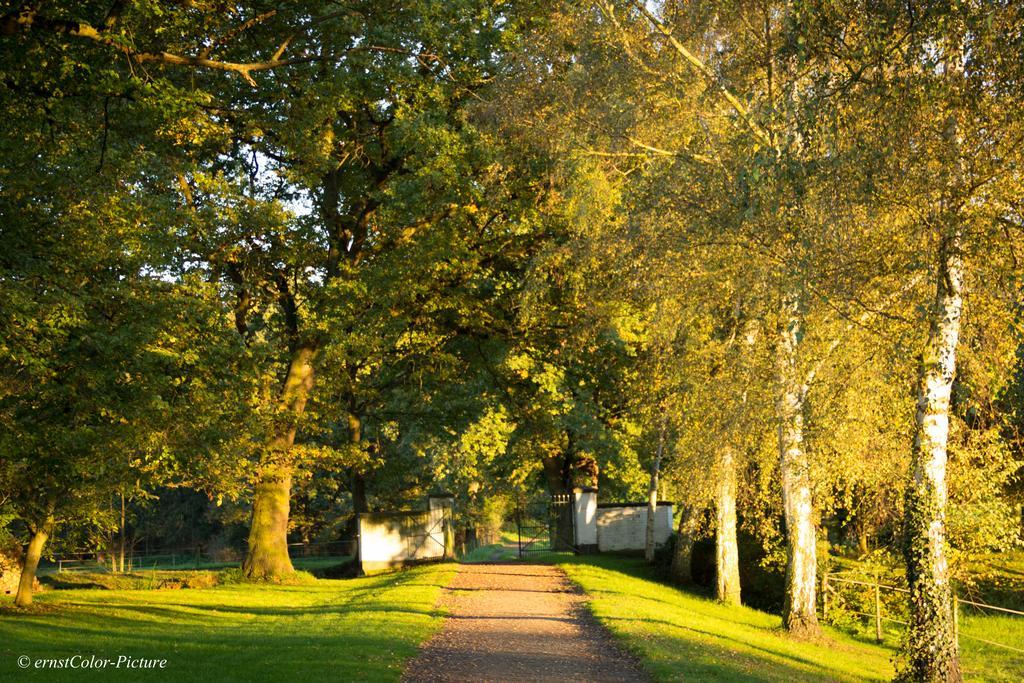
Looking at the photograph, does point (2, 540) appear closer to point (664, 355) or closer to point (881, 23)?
point (664, 355)

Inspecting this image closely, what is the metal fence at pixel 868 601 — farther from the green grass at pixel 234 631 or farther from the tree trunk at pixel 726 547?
the green grass at pixel 234 631

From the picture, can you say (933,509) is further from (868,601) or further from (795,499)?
(868,601)

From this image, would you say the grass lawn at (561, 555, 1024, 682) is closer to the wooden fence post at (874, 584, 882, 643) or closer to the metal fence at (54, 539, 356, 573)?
the wooden fence post at (874, 584, 882, 643)

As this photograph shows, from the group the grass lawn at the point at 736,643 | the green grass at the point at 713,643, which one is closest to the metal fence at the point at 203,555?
the grass lawn at the point at 736,643

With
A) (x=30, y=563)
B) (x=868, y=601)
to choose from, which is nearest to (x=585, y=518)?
(x=868, y=601)

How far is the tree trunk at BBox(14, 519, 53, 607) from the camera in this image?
1953cm

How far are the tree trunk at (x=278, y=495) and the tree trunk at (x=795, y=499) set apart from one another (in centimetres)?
1328

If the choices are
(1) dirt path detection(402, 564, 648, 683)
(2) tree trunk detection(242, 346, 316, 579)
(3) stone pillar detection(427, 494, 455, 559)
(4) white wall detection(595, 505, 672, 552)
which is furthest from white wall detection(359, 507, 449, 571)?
(1) dirt path detection(402, 564, 648, 683)

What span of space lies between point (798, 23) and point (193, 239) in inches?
600

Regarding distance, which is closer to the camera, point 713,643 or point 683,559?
point 713,643

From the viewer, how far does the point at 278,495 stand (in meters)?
27.9

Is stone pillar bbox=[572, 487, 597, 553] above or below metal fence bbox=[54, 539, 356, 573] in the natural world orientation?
above

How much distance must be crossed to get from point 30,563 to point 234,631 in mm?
6070

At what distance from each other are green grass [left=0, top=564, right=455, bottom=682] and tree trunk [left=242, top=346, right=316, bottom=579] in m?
2.08
